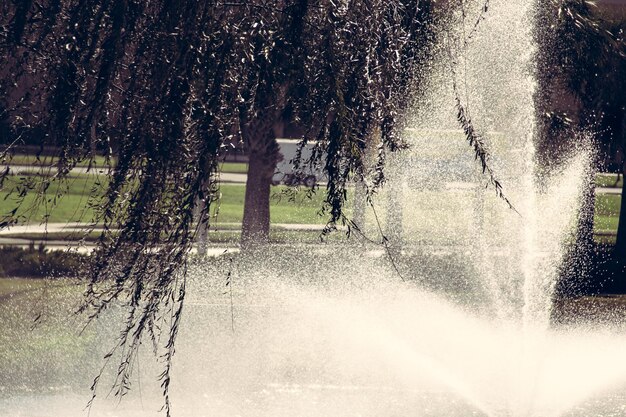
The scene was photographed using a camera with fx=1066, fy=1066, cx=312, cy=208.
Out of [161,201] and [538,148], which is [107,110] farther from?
[538,148]

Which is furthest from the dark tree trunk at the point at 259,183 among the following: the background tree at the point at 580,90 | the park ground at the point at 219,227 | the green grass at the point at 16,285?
the background tree at the point at 580,90

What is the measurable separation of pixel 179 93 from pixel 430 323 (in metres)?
6.93

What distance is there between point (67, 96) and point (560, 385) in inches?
219

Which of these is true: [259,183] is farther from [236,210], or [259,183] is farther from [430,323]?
[236,210]

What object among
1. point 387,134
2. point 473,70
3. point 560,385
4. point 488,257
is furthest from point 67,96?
point 488,257

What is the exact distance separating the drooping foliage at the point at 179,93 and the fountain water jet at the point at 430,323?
1164 mm

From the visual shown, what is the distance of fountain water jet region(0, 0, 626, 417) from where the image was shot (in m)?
8.23

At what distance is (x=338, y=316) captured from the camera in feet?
36.2

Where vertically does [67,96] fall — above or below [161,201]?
above

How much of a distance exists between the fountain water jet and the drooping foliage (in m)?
1.16

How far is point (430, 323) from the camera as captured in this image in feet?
36.1

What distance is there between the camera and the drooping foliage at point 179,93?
4.53 metres

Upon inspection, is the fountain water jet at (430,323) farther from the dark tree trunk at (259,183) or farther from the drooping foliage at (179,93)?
the drooping foliage at (179,93)

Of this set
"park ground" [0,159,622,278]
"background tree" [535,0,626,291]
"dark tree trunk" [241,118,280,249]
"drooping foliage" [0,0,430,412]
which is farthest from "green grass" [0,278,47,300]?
"drooping foliage" [0,0,430,412]
